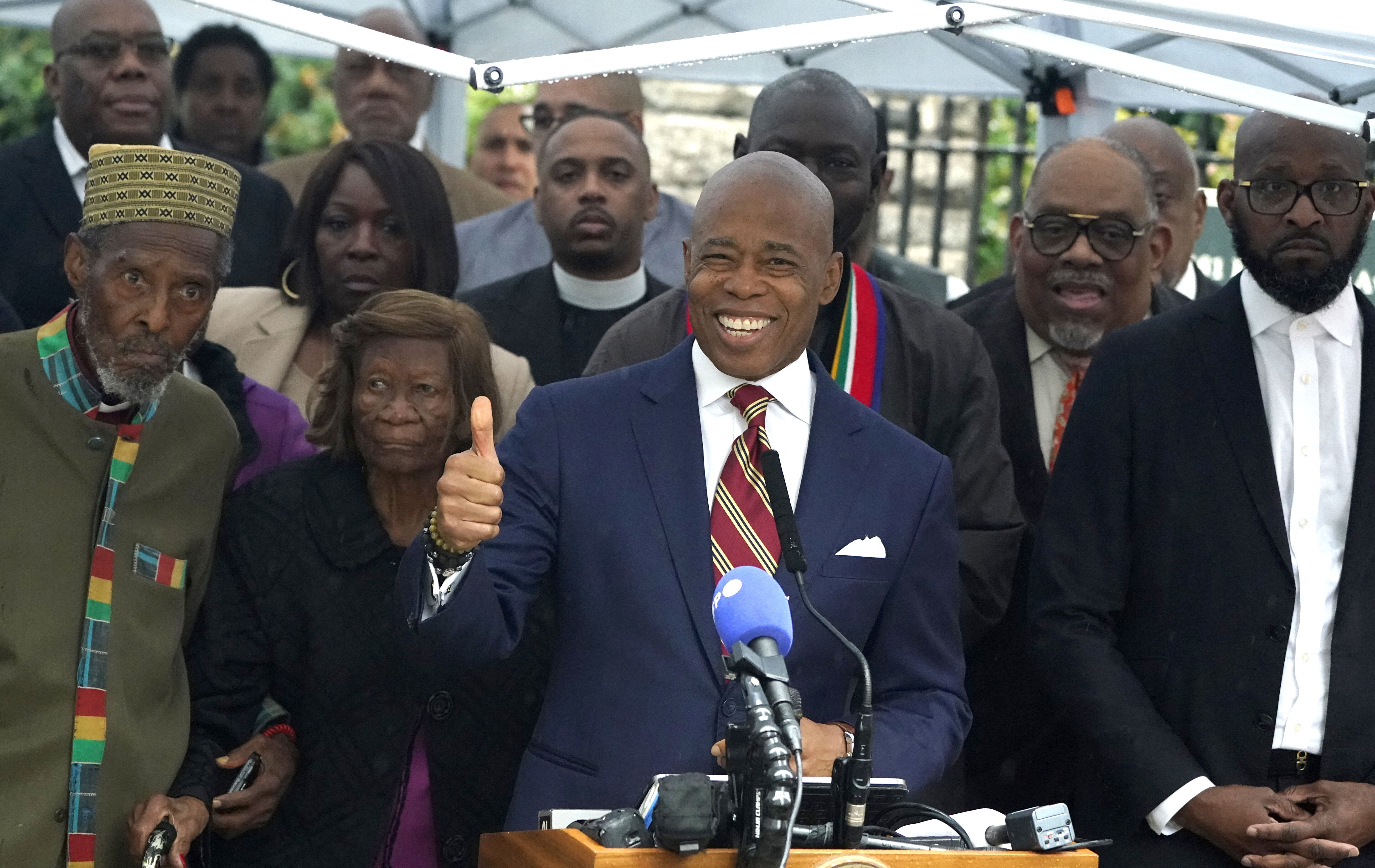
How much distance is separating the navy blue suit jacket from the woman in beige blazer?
160 centimetres

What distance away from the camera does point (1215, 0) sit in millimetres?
3770

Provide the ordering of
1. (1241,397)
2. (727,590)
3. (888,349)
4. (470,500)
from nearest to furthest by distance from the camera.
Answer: (727,590) → (470,500) → (1241,397) → (888,349)

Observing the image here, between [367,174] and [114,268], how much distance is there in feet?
4.72

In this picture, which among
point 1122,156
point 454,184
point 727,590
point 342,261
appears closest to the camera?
point 727,590

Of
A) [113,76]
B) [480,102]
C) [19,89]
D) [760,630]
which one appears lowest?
[760,630]

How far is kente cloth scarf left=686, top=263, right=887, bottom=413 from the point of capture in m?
5.25

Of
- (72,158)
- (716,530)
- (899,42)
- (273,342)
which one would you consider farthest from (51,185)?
(899,42)

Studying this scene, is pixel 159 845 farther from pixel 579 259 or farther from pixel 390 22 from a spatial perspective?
pixel 390 22

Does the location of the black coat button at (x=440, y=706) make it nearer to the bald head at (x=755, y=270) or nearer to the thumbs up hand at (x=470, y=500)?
the bald head at (x=755, y=270)

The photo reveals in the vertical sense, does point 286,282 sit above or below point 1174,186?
below

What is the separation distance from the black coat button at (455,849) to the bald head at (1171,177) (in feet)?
12.6

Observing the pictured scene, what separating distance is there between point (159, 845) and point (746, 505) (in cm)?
154

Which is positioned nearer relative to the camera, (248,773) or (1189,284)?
(248,773)

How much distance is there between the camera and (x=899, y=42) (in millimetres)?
8953
